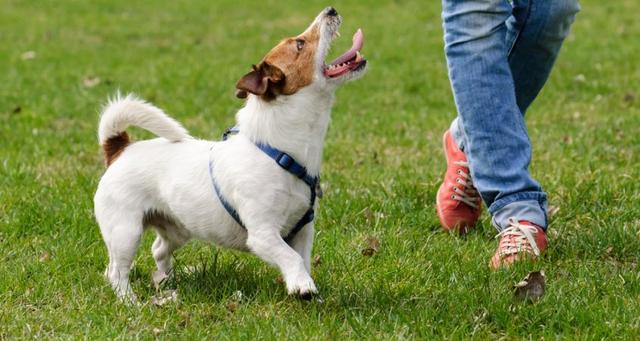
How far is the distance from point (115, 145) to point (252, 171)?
790mm

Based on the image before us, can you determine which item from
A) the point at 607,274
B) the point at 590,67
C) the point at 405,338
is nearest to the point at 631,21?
the point at 590,67

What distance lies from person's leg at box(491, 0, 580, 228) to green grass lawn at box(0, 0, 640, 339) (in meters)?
0.23

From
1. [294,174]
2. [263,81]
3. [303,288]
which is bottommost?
[303,288]

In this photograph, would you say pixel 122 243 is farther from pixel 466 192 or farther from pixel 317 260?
pixel 466 192

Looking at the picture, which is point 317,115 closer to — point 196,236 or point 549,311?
point 196,236

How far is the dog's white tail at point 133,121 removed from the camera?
3.93 meters

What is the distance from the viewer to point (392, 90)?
8.73 meters

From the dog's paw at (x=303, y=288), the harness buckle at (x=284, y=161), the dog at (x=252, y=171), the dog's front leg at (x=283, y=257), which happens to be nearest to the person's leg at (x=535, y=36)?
the dog at (x=252, y=171)

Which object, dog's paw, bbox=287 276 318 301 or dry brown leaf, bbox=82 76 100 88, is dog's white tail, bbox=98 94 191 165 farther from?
dry brown leaf, bbox=82 76 100 88

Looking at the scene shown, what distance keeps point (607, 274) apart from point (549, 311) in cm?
61

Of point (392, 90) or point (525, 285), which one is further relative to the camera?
point (392, 90)

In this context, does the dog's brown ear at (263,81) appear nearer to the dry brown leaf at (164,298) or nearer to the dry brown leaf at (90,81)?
the dry brown leaf at (164,298)

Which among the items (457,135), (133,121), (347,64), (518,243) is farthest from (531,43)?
(133,121)

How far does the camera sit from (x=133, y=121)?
13.0 feet
